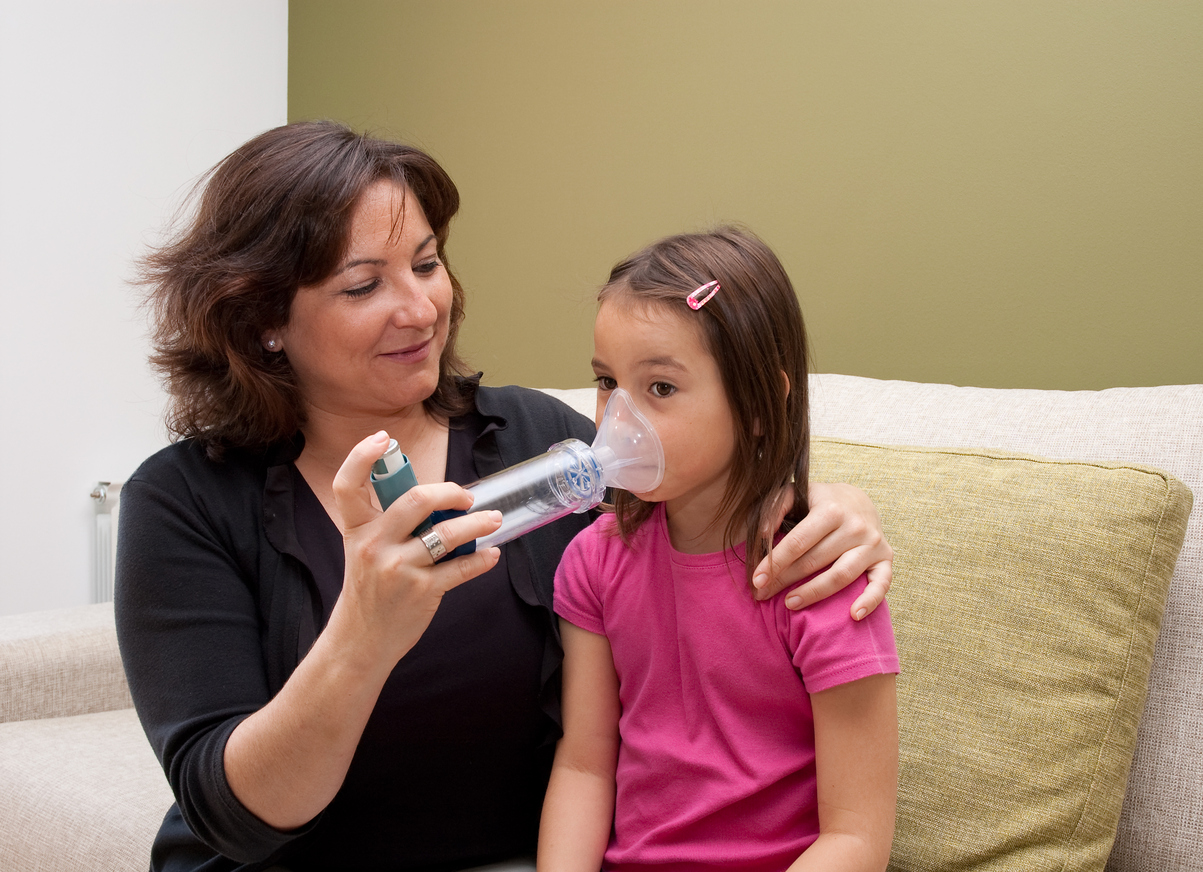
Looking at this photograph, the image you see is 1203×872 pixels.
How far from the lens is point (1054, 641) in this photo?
3.90ft

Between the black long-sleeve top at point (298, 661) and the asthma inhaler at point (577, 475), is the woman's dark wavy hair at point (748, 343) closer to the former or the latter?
the asthma inhaler at point (577, 475)

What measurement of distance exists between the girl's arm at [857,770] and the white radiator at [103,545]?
9.47 ft

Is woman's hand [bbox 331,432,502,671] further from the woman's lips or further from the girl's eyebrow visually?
the woman's lips

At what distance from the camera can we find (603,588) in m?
1.17

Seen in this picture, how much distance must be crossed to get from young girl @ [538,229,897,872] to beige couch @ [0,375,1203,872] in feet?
0.84

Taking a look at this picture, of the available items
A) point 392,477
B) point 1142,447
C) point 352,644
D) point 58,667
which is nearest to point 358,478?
point 392,477

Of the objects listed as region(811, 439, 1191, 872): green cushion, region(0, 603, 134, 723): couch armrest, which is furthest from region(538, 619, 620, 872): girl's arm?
region(0, 603, 134, 723): couch armrest

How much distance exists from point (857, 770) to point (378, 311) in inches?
30.0

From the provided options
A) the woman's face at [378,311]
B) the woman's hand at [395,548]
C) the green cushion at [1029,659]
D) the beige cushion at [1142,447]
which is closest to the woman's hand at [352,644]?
the woman's hand at [395,548]

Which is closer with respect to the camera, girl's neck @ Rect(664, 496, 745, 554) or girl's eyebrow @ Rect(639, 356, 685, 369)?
girl's eyebrow @ Rect(639, 356, 685, 369)

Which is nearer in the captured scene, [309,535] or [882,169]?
[309,535]

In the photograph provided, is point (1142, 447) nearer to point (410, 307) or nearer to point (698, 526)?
point (698, 526)

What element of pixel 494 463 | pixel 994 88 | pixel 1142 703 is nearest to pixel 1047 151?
pixel 994 88

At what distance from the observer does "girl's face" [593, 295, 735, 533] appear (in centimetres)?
98
